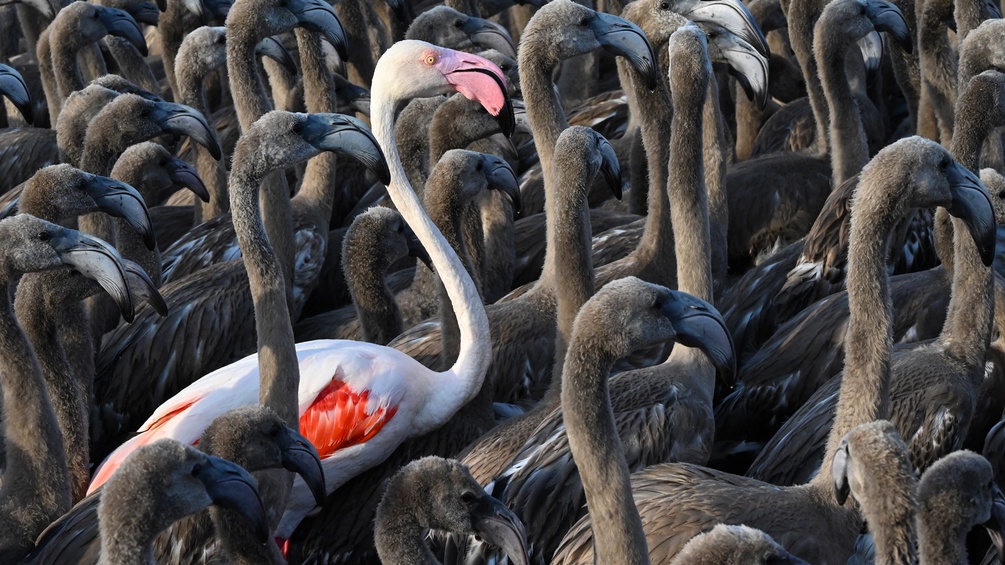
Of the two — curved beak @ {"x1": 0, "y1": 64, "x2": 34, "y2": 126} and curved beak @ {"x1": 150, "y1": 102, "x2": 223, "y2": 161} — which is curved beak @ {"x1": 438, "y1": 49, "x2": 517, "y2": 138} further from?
curved beak @ {"x1": 0, "y1": 64, "x2": 34, "y2": 126}

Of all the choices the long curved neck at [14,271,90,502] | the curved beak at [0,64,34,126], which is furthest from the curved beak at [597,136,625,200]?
the curved beak at [0,64,34,126]

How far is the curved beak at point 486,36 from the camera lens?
1098cm

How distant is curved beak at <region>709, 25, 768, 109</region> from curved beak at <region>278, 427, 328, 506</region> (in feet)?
12.9

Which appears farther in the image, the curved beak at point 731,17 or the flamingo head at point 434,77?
the curved beak at point 731,17

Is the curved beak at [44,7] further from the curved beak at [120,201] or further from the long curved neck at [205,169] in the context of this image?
the curved beak at [120,201]

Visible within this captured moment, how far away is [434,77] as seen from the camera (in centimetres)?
845

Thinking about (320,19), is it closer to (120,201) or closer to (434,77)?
(434,77)

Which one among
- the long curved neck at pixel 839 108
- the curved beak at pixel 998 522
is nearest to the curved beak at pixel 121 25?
the long curved neck at pixel 839 108

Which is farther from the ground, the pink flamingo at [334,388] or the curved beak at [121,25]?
the curved beak at [121,25]

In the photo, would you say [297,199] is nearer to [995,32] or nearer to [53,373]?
[53,373]

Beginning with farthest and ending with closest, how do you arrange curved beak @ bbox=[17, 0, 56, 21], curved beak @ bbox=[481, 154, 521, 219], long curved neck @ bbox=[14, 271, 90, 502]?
curved beak @ bbox=[17, 0, 56, 21]
curved beak @ bbox=[481, 154, 521, 219]
long curved neck @ bbox=[14, 271, 90, 502]

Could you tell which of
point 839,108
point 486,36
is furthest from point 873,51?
point 486,36

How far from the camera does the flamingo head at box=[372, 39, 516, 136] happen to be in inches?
332

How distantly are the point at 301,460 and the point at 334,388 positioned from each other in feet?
3.73
